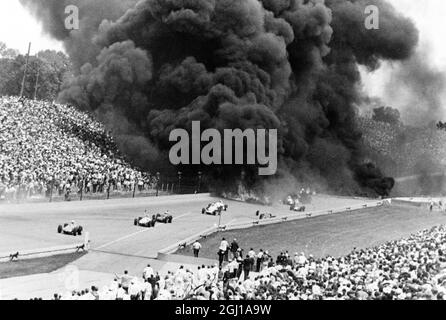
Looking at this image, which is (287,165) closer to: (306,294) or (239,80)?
(239,80)

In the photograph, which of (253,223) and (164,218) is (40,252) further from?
(253,223)

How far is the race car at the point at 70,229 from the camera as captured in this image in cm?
3438

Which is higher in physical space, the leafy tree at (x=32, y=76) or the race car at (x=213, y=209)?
the leafy tree at (x=32, y=76)

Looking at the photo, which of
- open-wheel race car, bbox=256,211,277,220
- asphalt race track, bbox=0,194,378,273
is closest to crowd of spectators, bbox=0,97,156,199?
asphalt race track, bbox=0,194,378,273

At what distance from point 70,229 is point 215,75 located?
1413 inches

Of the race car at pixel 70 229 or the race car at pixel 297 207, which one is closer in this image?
the race car at pixel 70 229

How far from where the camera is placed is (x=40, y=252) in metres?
29.6

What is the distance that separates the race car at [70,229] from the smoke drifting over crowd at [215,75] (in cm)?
2748

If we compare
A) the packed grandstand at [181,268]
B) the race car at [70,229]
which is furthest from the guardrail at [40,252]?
the packed grandstand at [181,268]

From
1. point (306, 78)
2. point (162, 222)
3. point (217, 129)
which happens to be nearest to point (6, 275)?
point (162, 222)

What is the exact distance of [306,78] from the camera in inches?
3157

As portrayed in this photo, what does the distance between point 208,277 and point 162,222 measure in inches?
682

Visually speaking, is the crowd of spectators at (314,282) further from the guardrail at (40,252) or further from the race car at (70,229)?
the race car at (70,229)

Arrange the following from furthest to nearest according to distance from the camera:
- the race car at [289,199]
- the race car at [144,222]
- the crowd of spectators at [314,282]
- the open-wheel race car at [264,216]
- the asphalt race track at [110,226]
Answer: the race car at [289,199] → the open-wheel race car at [264,216] → the race car at [144,222] → the asphalt race track at [110,226] → the crowd of spectators at [314,282]
